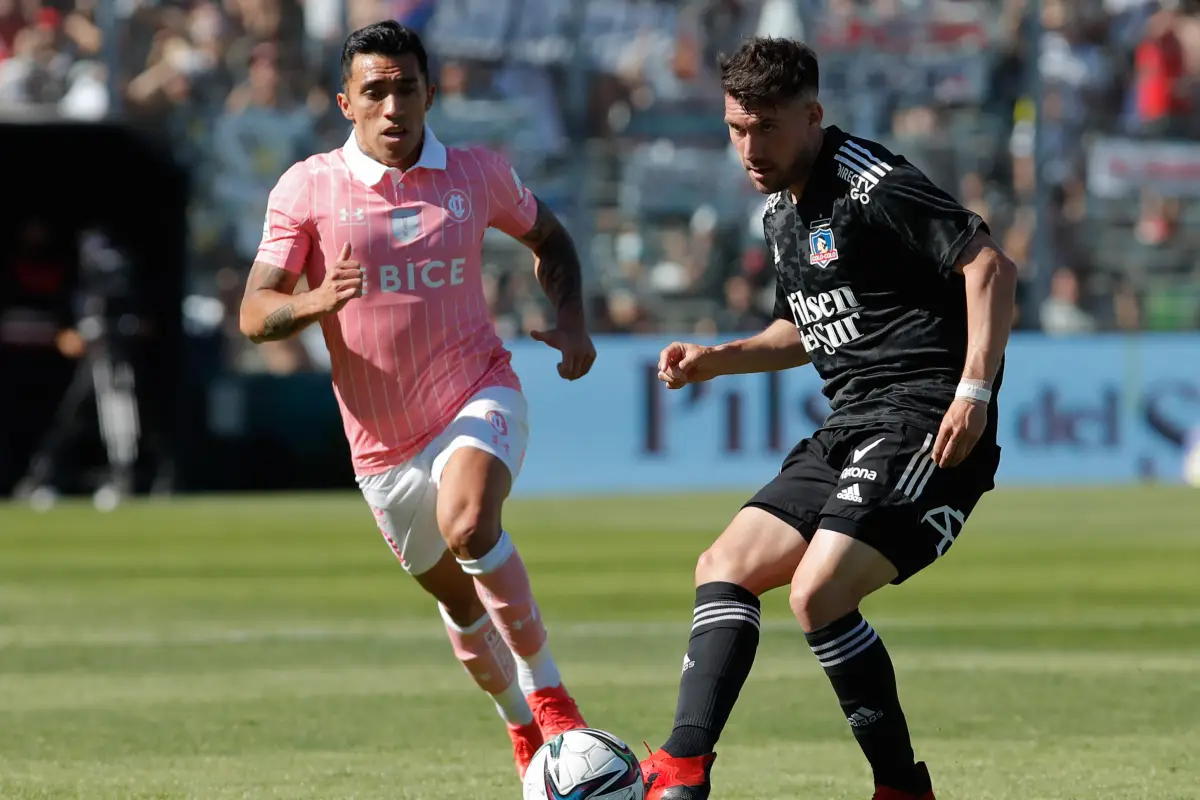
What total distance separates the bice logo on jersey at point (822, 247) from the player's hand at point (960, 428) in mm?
555

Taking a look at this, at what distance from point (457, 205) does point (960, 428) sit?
7.07 ft

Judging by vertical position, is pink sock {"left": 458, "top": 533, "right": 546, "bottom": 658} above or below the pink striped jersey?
below

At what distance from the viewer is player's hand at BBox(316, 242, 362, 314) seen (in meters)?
5.64

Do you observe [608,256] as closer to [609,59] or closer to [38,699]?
[609,59]

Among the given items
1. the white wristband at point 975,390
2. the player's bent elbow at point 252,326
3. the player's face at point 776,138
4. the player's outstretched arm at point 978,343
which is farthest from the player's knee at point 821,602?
the player's bent elbow at point 252,326

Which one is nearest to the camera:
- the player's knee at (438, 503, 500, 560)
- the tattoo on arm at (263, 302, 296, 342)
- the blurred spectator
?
the tattoo on arm at (263, 302, 296, 342)

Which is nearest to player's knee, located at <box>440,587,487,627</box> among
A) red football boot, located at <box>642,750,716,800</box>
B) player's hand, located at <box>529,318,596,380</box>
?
player's hand, located at <box>529,318,596,380</box>

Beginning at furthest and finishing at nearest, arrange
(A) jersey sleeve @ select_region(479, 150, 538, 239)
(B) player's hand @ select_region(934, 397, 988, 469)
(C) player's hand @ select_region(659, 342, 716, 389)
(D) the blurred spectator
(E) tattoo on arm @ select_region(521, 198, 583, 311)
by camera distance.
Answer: (D) the blurred spectator, (E) tattoo on arm @ select_region(521, 198, 583, 311), (A) jersey sleeve @ select_region(479, 150, 538, 239), (C) player's hand @ select_region(659, 342, 716, 389), (B) player's hand @ select_region(934, 397, 988, 469)

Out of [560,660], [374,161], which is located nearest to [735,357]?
[374,161]

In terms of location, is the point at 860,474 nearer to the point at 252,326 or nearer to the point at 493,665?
the point at 493,665

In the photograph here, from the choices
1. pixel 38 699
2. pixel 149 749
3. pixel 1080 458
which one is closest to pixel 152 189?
pixel 1080 458

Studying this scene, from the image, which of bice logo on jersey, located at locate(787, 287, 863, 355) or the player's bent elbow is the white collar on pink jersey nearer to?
the player's bent elbow

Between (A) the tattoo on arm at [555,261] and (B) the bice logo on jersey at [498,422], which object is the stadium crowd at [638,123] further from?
(B) the bice logo on jersey at [498,422]

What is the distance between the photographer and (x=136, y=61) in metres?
21.2
